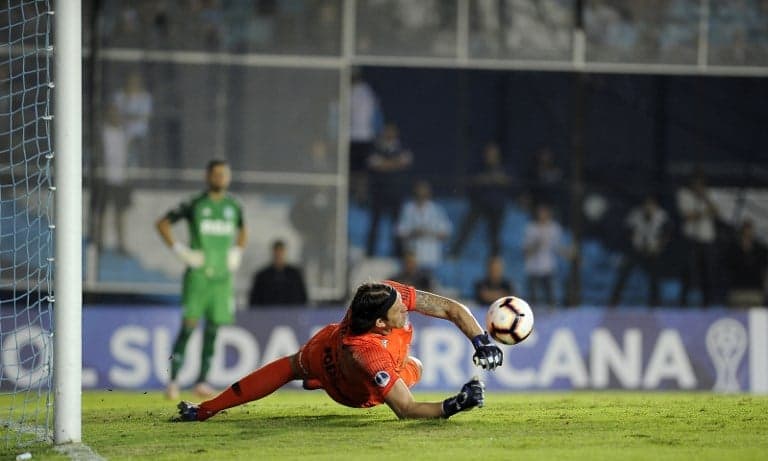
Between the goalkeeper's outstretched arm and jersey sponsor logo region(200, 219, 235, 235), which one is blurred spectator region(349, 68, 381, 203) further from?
the goalkeeper's outstretched arm

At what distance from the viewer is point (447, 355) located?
15.6 meters

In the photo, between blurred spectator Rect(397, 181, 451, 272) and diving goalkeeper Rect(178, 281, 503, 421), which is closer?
diving goalkeeper Rect(178, 281, 503, 421)

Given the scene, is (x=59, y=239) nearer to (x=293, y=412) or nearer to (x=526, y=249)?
(x=293, y=412)

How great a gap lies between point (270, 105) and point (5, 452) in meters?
Answer: 9.81

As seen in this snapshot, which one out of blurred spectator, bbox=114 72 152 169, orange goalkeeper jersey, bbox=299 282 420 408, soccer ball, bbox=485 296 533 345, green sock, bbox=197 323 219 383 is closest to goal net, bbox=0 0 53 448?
blurred spectator, bbox=114 72 152 169

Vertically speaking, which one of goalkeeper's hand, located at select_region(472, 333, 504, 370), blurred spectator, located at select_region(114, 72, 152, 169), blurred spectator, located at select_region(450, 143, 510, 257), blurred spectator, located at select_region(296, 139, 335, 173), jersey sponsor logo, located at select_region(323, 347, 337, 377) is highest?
blurred spectator, located at select_region(114, 72, 152, 169)

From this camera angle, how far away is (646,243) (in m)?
17.2

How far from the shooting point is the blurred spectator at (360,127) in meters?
16.9

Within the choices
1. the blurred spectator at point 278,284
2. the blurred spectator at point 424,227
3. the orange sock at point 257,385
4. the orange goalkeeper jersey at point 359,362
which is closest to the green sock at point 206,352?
the blurred spectator at point 278,284

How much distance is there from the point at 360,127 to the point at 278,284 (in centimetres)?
237

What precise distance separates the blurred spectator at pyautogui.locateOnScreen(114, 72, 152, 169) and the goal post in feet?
30.9

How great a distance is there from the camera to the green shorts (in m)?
13.4

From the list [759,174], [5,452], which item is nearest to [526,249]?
[759,174]

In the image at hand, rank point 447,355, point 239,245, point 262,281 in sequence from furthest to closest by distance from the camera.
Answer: point 262,281, point 447,355, point 239,245
